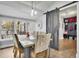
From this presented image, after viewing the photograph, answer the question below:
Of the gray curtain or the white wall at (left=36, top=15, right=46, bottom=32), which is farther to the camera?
the white wall at (left=36, top=15, right=46, bottom=32)

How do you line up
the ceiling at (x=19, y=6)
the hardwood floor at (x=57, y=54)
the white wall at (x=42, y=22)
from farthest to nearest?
the white wall at (x=42, y=22) → the ceiling at (x=19, y=6) → the hardwood floor at (x=57, y=54)

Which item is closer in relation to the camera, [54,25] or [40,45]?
[40,45]

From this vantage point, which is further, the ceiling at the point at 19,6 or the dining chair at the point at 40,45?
the ceiling at the point at 19,6

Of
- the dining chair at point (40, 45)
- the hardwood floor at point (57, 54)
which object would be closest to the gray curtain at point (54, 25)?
the hardwood floor at point (57, 54)

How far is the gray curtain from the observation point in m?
4.26

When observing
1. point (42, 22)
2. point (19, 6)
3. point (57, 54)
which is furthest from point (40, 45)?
point (42, 22)

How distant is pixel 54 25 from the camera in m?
4.47

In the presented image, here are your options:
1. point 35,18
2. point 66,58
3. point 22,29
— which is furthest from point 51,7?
point 66,58

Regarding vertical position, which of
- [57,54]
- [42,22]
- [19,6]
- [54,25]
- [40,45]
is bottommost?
[57,54]

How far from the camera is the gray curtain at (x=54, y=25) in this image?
4255 mm

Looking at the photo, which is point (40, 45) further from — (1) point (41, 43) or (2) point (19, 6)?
(2) point (19, 6)

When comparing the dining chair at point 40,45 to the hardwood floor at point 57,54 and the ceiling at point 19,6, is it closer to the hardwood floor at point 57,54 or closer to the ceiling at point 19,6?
the hardwood floor at point 57,54

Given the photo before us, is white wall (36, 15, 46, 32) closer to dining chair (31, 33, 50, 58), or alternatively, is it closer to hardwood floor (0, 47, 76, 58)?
hardwood floor (0, 47, 76, 58)

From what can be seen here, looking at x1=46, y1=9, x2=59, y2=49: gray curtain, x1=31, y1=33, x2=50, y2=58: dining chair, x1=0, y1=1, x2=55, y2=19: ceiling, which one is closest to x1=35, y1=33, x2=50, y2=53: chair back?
x1=31, y1=33, x2=50, y2=58: dining chair
